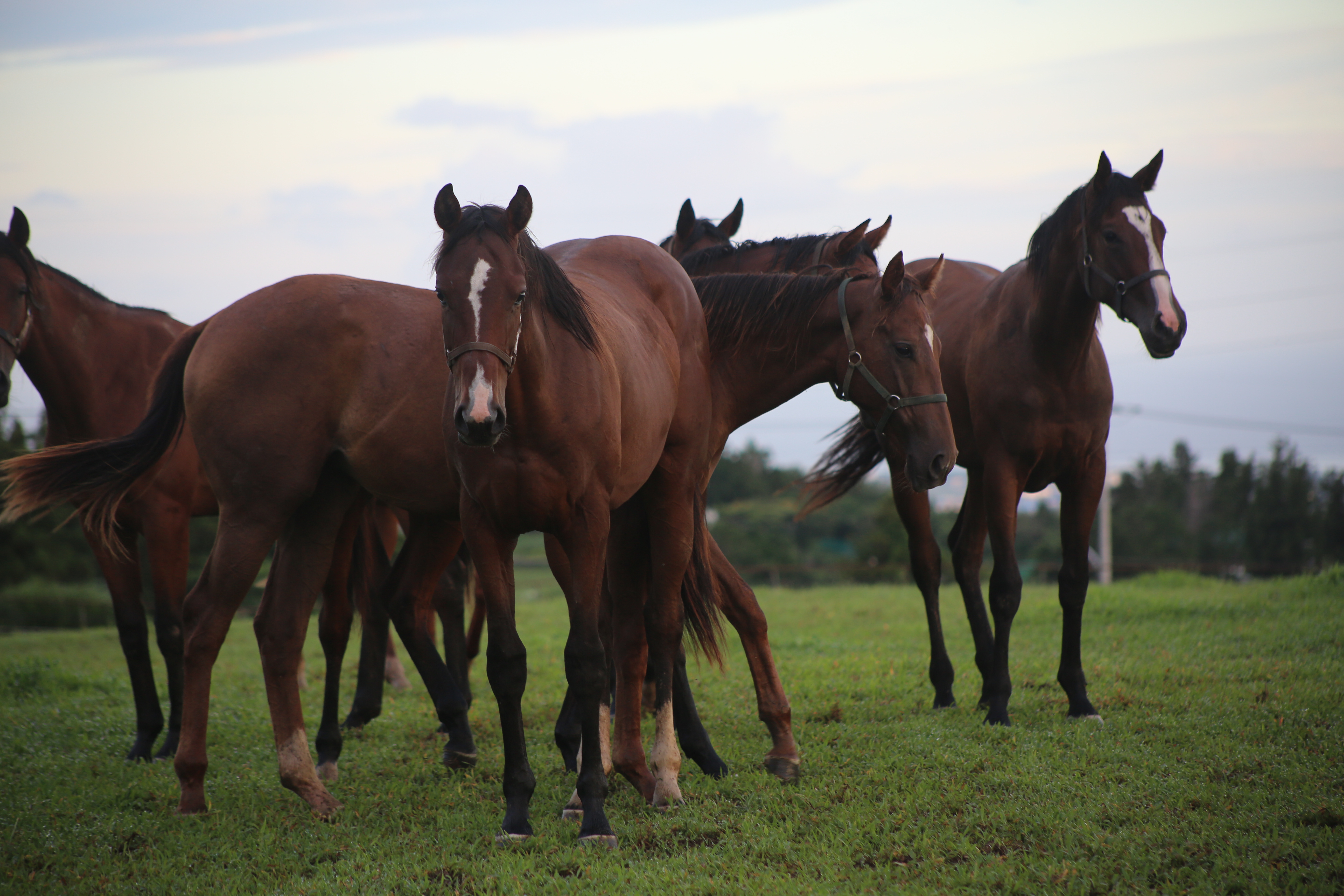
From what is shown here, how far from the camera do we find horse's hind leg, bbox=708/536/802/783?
4645 mm

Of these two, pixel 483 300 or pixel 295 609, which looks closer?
pixel 483 300

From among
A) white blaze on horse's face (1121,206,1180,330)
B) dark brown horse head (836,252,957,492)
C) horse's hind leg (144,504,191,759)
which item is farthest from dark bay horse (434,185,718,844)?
horse's hind leg (144,504,191,759)

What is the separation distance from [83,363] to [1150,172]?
624 centimetres

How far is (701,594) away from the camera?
4.83m

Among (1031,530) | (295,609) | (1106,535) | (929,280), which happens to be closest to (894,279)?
(929,280)

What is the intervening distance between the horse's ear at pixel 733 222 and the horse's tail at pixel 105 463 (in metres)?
3.93

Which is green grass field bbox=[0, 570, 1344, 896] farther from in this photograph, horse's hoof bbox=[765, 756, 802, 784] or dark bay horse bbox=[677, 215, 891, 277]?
dark bay horse bbox=[677, 215, 891, 277]

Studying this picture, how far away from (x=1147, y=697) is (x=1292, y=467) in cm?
3318

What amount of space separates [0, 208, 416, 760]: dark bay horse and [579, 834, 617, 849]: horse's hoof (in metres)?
2.21

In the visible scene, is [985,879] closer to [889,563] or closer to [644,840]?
[644,840]

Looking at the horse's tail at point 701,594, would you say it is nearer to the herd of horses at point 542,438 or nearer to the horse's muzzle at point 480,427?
the herd of horses at point 542,438

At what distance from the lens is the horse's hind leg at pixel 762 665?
4.64 m

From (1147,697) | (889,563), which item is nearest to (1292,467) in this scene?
(889,563)

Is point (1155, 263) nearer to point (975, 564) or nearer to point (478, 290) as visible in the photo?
point (975, 564)
